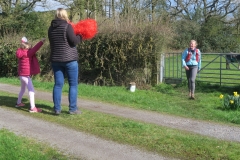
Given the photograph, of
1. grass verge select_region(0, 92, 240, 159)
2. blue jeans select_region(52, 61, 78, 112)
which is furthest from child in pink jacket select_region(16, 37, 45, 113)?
blue jeans select_region(52, 61, 78, 112)

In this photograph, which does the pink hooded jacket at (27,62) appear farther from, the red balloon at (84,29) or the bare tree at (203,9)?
the bare tree at (203,9)

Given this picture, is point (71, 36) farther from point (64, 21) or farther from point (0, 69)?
point (0, 69)

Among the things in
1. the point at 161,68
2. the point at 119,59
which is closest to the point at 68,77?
the point at 119,59

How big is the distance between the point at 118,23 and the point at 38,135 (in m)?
8.01

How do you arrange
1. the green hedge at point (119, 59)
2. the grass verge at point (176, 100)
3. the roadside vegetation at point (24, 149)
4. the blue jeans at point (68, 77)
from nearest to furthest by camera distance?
the roadside vegetation at point (24, 149) < the blue jeans at point (68, 77) < the grass verge at point (176, 100) < the green hedge at point (119, 59)

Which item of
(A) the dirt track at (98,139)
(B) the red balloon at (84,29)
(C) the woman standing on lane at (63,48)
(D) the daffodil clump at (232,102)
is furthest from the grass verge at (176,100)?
(B) the red balloon at (84,29)

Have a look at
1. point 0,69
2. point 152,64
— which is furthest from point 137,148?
point 0,69

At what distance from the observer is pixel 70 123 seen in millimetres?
6281

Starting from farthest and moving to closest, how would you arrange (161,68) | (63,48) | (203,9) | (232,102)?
(203,9) < (161,68) < (232,102) < (63,48)

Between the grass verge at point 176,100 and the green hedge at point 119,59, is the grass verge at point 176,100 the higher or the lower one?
the lower one

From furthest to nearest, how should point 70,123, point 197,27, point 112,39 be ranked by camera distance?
point 197,27 → point 112,39 → point 70,123

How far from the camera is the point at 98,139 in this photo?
536 cm

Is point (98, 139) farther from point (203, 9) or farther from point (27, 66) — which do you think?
point (203, 9)

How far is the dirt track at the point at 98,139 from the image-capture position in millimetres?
4719
